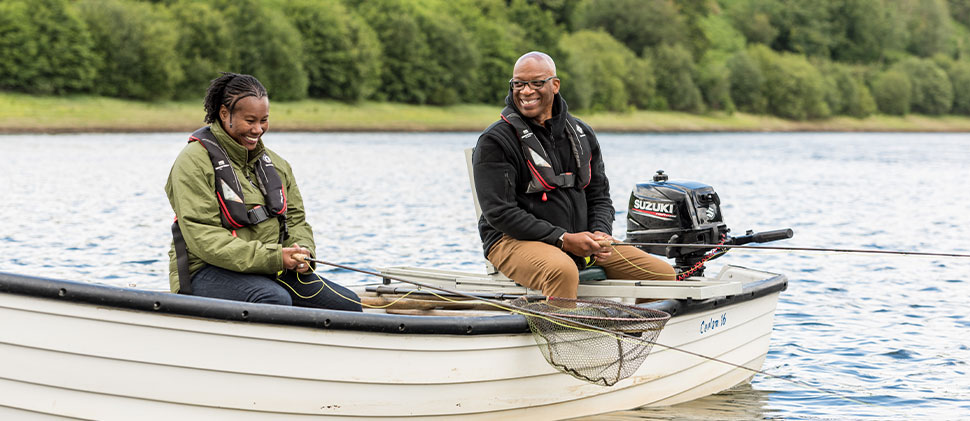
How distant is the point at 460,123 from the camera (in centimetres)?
7275

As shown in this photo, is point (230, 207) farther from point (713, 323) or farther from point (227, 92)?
point (713, 323)

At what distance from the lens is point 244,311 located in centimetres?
462

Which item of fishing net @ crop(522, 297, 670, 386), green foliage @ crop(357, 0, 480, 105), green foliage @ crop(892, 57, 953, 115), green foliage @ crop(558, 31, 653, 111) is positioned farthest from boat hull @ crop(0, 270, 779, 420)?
green foliage @ crop(892, 57, 953, 115)

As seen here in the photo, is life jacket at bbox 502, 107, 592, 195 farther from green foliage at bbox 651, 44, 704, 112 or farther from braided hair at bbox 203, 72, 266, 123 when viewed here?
green foliage at bbox 651, 44, 704, 112

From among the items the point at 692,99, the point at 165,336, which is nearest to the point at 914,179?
the point at 165,336

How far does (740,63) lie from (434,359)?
318ft

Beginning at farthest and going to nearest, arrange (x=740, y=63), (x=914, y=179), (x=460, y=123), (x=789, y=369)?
(x=740, y=63) → (x=460, y=123) → (x=914, y=179) → (x=789, y=369)

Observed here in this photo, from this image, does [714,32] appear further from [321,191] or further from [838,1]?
[321,191]

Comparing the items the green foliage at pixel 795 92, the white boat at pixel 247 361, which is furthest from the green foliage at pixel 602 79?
the white boat at pixel 247 361

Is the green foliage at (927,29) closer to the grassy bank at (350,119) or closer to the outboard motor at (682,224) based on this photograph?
the grassy bank at (350,119)

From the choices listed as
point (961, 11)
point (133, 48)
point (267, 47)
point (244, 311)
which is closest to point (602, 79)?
point (267, 47)

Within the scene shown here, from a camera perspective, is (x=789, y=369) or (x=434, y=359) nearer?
(x=434, y=359)

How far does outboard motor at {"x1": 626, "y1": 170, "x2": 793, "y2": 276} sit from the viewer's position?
23.3 ft

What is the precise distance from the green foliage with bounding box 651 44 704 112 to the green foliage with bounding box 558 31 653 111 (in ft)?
6.51
